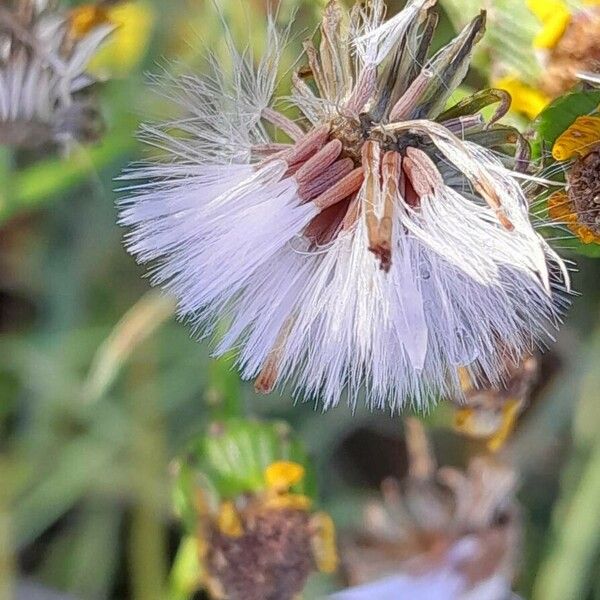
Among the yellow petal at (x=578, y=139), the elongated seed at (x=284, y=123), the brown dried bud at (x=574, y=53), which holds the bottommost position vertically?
the yellow petal at (x=578, y=139)

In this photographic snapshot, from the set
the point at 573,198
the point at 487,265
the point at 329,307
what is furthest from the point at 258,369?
the point at 573,198

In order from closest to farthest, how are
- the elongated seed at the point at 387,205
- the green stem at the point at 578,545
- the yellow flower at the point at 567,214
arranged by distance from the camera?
1. the elongated seed at the point at 387,205
2. the yellow flower at the point at 567,214
3. the green stem at the point at 578,545

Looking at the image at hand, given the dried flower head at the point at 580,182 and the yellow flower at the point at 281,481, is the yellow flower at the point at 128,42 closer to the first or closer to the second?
the yellow flower at the point at 281,481

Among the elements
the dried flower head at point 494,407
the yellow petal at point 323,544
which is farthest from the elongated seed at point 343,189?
the yellow petal at point 323,544

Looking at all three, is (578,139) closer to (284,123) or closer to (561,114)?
(561,114)

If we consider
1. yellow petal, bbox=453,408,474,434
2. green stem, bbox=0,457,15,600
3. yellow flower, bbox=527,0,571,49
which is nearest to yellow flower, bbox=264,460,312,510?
yellow petal, bbox=453,408,474,434
